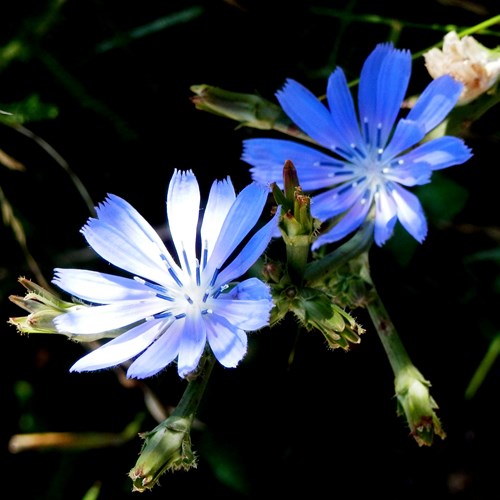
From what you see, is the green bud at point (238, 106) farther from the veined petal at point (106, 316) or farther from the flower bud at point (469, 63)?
the veined petal at point (106, 316)

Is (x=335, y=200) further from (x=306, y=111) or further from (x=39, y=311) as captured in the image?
(x=39, y=311)

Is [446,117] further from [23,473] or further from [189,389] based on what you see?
[23,473]

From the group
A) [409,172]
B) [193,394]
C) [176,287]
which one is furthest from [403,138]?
[193,394]

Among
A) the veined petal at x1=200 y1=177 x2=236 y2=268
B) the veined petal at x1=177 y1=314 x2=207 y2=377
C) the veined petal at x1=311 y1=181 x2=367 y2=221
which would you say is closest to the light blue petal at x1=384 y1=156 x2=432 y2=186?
the veined petal at x1=311 y1=181 x2=367 y2=221

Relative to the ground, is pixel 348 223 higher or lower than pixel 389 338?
higher

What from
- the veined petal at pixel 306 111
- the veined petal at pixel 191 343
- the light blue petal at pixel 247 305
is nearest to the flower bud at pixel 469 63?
the veined petal at pixel 306 111

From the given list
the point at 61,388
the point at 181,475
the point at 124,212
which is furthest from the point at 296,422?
the point at 124,212
